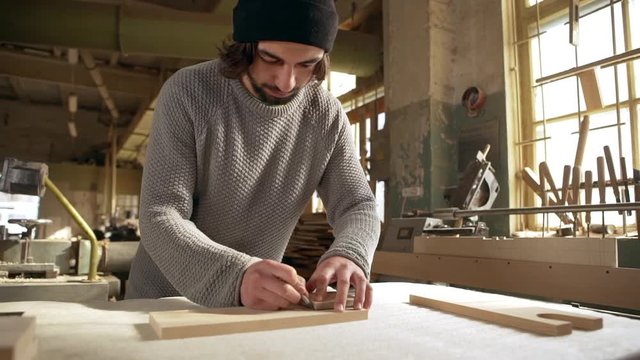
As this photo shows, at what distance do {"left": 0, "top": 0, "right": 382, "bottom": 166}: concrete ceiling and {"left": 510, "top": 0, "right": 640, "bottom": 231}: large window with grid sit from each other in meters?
1.61

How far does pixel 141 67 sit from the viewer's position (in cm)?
647

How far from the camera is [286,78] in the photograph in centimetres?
114

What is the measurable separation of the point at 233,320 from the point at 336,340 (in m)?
0.19

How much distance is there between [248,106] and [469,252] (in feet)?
3.74

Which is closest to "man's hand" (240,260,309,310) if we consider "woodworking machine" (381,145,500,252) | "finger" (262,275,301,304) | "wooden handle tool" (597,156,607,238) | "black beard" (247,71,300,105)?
"finger" (262,275,301,304)

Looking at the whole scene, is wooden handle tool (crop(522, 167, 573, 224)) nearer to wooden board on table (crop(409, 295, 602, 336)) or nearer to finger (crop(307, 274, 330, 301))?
wooden board on table (crop(409, 295, 602, 336))

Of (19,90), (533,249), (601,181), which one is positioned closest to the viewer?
(533,249)

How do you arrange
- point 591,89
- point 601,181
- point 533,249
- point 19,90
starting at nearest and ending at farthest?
1. point 533,249
2. point 601,181
3. point 591,89
4. point 19,90

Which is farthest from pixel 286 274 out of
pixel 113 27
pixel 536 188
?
pixel 113 27

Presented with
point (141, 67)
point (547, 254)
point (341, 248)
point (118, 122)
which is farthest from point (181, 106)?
point (118, 122)

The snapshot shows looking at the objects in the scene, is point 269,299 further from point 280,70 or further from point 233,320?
point 280,70

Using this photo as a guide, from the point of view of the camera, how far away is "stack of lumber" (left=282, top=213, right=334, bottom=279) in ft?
13.0

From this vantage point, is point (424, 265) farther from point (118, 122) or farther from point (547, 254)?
point (118, 122)

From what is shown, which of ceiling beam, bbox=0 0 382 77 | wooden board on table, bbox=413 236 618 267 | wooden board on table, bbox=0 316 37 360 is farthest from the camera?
ceiling beam, bbox=0 0 382 77
